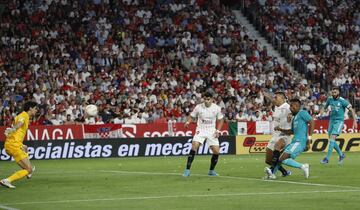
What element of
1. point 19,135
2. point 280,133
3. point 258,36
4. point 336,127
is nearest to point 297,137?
point 280,133

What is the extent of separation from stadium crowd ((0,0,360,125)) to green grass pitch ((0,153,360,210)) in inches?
390

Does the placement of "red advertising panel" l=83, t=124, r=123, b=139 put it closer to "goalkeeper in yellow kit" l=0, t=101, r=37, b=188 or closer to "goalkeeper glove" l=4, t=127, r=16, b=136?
"goalkeeper in yellow kit" l=0, t=101, r=37, b=188

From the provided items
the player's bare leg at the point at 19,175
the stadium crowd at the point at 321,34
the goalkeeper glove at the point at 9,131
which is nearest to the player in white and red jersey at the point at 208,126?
the player's bare leg at the point at 19,175

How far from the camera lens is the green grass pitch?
52.5 ft

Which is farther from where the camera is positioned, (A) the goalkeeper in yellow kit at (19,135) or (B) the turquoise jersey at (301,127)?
(B) the turquoise jersey at (301,127)

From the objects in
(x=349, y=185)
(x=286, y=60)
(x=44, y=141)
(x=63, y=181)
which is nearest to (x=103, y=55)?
(x=44, y=141)

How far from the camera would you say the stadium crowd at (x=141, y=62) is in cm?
3856

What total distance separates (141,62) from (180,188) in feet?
76.3

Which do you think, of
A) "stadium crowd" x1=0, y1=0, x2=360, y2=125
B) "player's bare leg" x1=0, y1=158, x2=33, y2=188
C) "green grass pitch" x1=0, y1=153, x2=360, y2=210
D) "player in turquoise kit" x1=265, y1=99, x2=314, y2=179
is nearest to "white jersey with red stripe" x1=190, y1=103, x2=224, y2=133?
"green grass pitch" x1=0, y1=153, x2=360, y2=210

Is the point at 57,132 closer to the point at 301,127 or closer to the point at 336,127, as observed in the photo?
the point at 336,127

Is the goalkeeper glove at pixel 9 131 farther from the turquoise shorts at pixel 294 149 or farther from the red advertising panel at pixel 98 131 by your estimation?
the red advertising panel at pixel 98 131

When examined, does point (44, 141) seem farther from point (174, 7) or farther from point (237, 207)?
point (237, 207)

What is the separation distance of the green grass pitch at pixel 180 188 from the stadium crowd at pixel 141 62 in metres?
9.91

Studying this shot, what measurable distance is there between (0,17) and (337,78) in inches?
662
